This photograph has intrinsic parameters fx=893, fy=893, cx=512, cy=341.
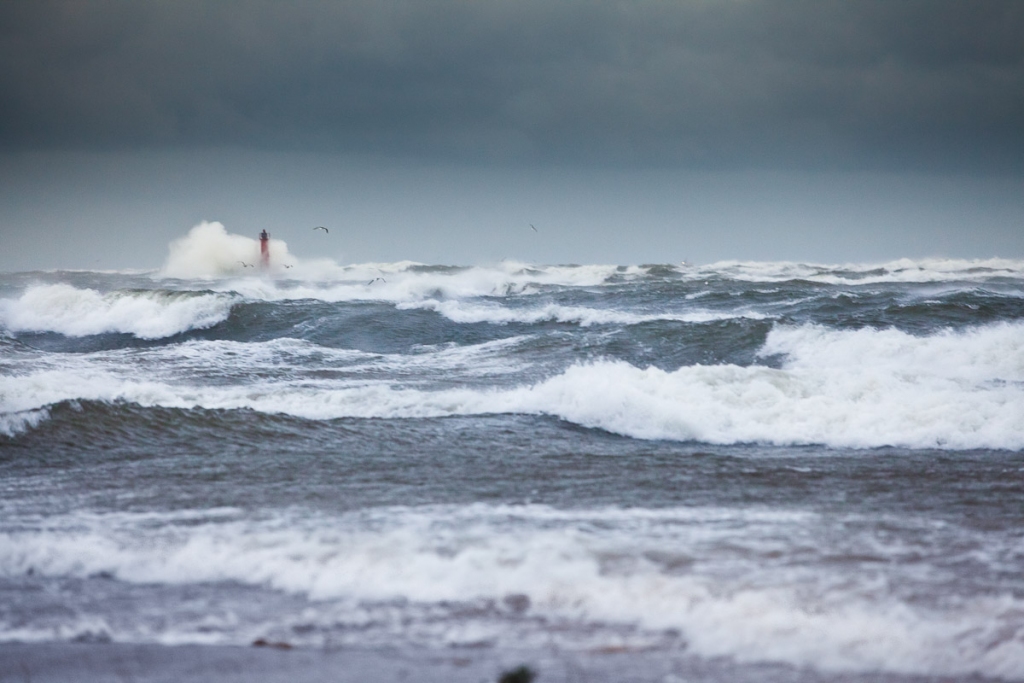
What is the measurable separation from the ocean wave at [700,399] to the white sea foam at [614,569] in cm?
396

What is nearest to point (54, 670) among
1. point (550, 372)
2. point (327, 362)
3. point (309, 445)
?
point (309, 445)

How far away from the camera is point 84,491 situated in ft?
23.2

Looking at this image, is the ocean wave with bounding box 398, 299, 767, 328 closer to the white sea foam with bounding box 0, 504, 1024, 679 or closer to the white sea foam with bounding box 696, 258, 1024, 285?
the white sea foam with bounding box 696, 258, 1024, 285

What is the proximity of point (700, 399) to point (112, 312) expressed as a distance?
19.5 m

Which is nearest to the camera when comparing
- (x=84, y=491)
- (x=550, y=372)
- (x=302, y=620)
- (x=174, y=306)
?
(x=302, y=620)

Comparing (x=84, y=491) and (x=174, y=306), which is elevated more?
(x=174, y=306)

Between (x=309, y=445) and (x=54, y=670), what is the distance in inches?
212

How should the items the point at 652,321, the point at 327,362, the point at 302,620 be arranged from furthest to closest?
the point at 652,321 < the point at 327,362 < the point at 302,620

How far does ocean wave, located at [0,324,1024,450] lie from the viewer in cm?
972

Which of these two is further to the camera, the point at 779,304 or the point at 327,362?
the point at 779,304

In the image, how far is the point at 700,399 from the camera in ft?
36.2

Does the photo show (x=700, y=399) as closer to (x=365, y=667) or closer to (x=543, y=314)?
(x=365, y=667)

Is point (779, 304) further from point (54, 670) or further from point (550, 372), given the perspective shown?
point (54, 670)

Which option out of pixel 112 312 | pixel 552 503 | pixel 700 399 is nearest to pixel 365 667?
pixel 552 503
